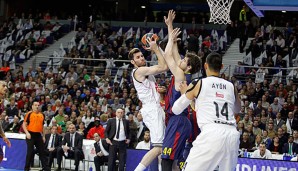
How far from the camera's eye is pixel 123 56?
29625 mm

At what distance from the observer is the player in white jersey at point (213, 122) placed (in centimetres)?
822

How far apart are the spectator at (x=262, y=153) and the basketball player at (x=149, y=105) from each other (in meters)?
6.76

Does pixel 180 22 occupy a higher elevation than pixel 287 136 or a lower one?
higher

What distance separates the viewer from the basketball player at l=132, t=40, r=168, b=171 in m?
11.0

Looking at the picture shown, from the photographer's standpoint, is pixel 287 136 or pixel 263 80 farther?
pixel 263 80

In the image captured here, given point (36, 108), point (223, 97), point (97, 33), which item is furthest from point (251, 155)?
point (97, 33)

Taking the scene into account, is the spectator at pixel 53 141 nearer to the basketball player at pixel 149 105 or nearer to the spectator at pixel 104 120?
the spectator at pixel 104 120

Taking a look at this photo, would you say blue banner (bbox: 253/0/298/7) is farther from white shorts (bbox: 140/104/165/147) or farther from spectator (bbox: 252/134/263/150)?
spectator (bbox: 252/134/263/150)

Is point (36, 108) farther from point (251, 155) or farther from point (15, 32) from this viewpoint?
point (15, 32)

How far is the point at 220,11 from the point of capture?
48.9 feet

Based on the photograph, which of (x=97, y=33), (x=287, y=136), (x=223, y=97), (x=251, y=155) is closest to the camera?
(x=223, y=97)

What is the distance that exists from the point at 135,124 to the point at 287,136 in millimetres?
4924

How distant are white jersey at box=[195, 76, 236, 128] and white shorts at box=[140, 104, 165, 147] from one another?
2583 mm

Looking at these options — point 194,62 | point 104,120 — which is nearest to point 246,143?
point 104,120
